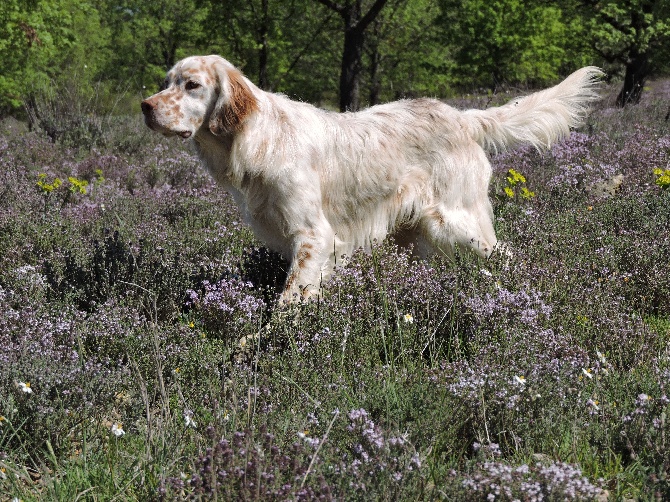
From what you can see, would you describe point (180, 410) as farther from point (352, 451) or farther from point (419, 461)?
point (419, 461)

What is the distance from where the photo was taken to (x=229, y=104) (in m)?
4.09

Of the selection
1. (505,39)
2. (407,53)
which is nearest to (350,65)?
(407,53)

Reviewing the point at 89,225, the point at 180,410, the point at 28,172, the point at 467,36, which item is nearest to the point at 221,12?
the point at 467,36

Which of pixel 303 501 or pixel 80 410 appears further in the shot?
pixel 80 410

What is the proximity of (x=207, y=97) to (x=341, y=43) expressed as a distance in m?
27.1

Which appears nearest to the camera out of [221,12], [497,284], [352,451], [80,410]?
[352,451]

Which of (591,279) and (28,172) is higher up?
(591,279)

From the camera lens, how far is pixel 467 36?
31094 mm

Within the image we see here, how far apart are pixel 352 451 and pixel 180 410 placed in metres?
0.87

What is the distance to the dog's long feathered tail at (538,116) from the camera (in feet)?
16.9

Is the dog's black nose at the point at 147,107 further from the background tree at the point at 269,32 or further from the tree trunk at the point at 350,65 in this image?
the background tree at the point at 269,32

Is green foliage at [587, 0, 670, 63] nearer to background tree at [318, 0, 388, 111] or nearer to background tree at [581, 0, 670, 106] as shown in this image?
background tree at [581, 0, 670, 106]

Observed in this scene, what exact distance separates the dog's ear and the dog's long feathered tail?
5.91ft

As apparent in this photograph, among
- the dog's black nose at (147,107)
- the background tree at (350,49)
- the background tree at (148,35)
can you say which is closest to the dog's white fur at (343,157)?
the dog's black nose at (147,107)
